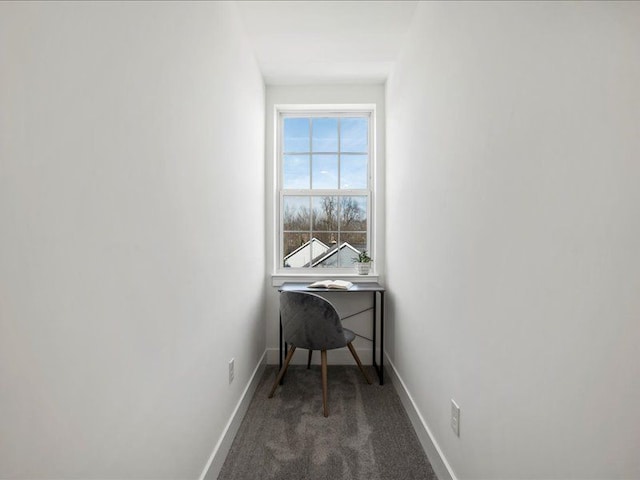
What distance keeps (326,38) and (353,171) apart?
1.22 metres

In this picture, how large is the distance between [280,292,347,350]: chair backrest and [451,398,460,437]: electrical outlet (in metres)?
0.93

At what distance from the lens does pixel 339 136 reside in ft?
10.7

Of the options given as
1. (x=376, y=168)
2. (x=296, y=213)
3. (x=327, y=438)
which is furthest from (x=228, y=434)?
(x=376, y=168)

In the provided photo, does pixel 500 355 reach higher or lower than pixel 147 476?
higher

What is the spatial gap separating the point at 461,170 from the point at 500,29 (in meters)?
0.52

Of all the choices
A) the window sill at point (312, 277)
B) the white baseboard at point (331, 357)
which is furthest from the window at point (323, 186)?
the white baseboard at point (331, 357)

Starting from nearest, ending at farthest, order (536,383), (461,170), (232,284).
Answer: (536,383), (461,170), (232,284)

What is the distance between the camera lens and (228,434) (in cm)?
178

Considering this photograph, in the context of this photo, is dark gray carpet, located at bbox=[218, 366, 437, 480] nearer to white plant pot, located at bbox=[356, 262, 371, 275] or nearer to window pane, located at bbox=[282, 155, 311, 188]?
white plant pot, located at bbox=[356, 262, 371, 275]

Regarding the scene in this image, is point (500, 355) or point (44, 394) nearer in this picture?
point (44, 394)

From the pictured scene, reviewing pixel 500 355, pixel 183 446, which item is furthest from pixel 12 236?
pixel 500 355

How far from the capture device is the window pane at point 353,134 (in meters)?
3.26

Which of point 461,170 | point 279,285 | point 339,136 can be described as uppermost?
point 339,136

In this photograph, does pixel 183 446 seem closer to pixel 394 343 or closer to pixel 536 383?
pixel 536 383
